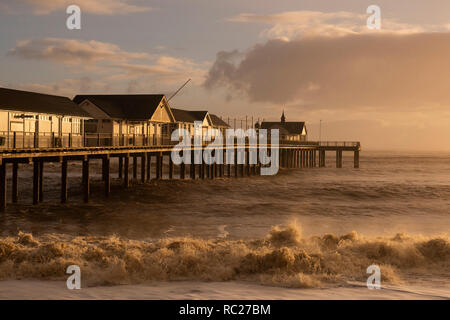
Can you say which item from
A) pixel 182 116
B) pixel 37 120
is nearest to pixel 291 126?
pixel 182 116

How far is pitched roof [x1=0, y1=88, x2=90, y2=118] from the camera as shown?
28.8 metres

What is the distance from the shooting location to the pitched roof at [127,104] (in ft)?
144

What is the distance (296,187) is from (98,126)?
18.5 meters

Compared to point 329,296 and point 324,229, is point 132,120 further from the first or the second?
point 329,296

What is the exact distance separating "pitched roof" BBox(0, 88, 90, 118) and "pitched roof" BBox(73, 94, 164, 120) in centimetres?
663

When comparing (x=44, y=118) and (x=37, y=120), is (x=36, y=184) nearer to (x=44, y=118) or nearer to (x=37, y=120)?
(x=37, y=120)

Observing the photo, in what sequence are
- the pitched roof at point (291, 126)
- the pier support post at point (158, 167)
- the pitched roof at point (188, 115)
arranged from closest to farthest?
the pier support post at point (158, 167) < the pitched roof at point (188, 115) < the pitched roof at point (291, 126)

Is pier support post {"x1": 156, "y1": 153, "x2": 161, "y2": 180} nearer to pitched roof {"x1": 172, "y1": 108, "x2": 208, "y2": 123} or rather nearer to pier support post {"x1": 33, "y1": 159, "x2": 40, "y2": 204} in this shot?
pitched roof {"x1": 172, "y1": 108, "x2": 208, "y2": 123}

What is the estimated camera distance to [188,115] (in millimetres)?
64562

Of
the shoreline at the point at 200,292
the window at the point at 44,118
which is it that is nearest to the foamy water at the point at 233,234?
the shoreline at the point at 200,292

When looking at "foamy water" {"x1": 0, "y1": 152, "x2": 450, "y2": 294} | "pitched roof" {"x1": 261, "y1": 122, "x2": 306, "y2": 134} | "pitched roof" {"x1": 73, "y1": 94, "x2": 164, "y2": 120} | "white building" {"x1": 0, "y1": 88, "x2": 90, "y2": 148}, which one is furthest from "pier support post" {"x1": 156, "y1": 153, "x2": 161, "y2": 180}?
"pitched roof" {"x1": 261, "y1": 122, "x2": 306, "y2": 134}

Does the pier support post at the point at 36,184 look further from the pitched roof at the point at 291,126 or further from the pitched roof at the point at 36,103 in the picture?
the pitched roof at the point at 291,126

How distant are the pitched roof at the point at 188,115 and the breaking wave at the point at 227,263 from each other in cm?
4502

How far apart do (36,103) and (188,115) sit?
33.6m
